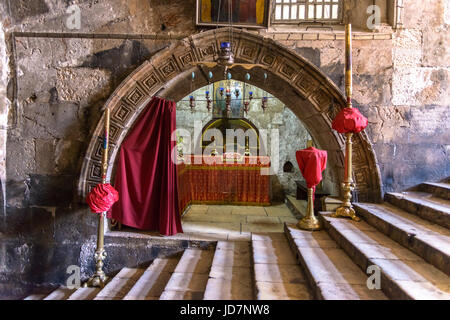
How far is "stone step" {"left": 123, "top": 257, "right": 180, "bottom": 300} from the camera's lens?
2.77 meters

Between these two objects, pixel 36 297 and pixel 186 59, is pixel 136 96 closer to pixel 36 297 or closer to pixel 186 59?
pixel 186 59

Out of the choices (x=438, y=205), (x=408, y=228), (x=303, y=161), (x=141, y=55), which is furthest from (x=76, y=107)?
(x=438, y=205)

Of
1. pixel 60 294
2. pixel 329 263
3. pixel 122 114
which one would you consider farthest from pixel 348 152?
pixel 60 294

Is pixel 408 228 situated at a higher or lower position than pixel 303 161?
lower

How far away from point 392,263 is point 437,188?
187 centimetres

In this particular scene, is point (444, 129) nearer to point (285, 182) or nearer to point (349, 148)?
point (349, 148)

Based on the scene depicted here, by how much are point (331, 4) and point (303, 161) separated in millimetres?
2341

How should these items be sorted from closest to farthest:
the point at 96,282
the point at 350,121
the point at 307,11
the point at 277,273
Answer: the point at 277,273 → the point at 350,121 → the point at 96,282 → the point at 307,11

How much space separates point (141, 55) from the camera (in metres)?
3.73

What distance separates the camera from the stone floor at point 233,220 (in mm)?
3949

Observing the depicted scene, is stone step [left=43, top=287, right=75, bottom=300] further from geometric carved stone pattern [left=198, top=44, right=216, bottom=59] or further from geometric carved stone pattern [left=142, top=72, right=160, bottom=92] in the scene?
geometric carved stone pattern [left=198, top=44, right=216, bottom=59]

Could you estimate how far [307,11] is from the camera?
3.89m

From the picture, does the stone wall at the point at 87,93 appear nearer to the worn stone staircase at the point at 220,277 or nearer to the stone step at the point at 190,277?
the worn stone staircase at the point at 220,277
